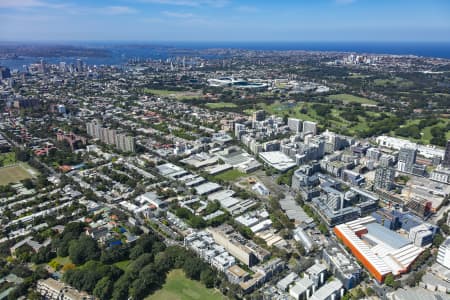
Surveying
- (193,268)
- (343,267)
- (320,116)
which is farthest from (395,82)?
(193,268)

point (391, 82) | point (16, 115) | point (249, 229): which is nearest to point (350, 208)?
point (249, 229)

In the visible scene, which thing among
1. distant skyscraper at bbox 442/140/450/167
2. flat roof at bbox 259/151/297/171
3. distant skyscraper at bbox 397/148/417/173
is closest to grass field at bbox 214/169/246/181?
flat roof at bbox 259/151/297/171

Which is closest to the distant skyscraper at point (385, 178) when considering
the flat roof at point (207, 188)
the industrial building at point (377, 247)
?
the industrial building at point (377, 247)

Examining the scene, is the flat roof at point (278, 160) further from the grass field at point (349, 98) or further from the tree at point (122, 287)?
the grass field at point (349, 98)

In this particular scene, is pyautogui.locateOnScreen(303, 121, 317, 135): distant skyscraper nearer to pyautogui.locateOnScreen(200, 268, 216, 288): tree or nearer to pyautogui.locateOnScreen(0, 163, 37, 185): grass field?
pyautogui.locateOnScreen(200, 268, 216, 288): tree

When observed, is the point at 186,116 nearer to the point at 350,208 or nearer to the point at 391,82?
the point at 350,208

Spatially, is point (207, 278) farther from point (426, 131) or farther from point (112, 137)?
point (426, 131)
